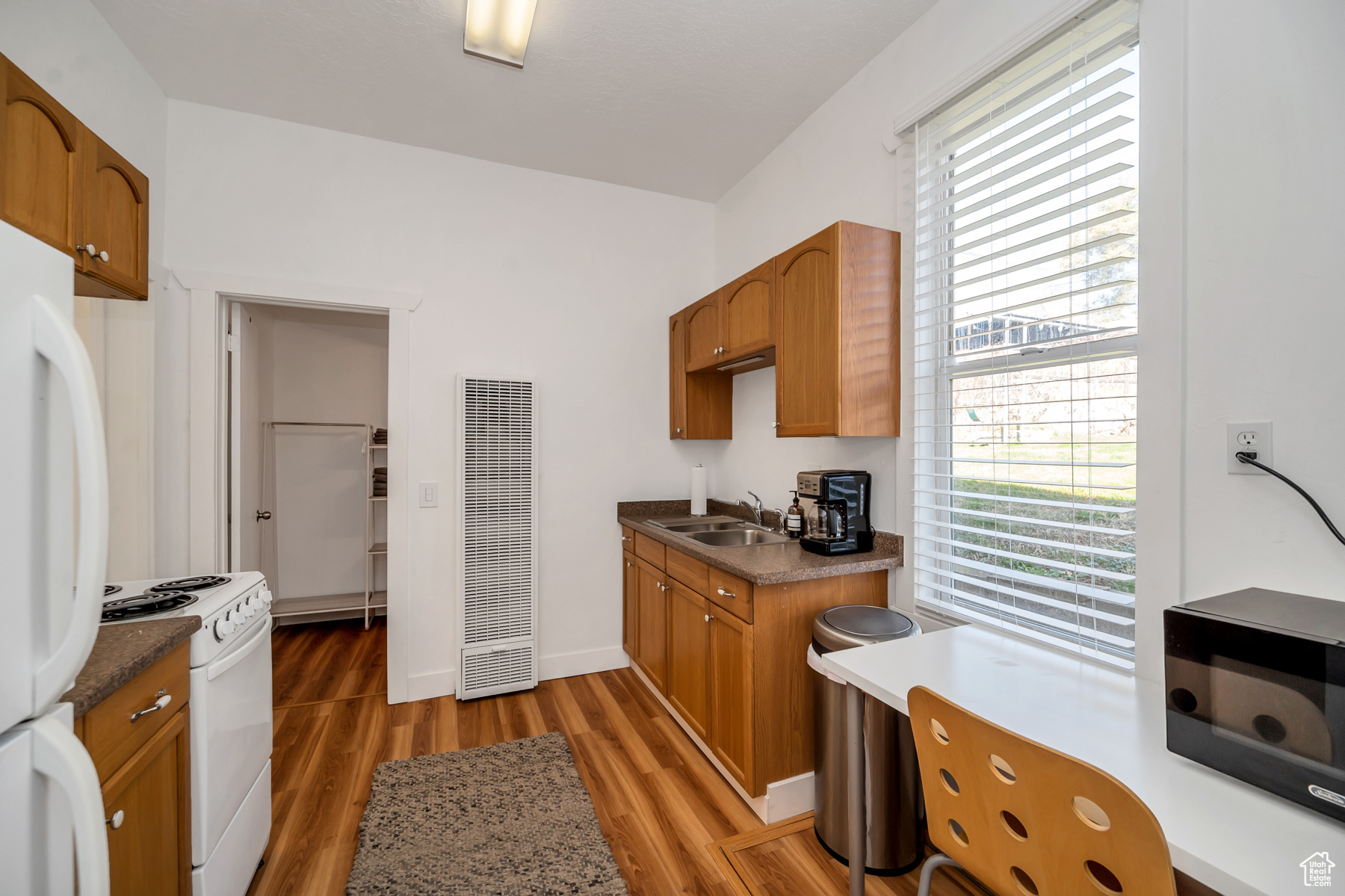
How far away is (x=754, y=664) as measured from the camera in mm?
1890

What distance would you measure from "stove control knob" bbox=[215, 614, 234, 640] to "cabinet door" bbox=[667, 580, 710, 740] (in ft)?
5.06

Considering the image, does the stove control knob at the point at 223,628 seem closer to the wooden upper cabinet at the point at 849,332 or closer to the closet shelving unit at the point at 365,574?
the wooden upper cabinet at the point at 849,332

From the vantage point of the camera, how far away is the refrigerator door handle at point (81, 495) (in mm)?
718

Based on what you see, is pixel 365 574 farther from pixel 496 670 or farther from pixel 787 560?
pixel 787 560

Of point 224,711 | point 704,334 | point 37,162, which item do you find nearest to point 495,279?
point 704,334

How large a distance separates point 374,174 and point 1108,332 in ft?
10.9

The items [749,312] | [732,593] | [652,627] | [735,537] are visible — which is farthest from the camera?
[735,537]

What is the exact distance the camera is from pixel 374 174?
9.52ft

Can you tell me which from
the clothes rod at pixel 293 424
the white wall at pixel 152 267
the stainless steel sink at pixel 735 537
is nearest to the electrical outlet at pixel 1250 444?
the stainless steel sink at pixel 735 537

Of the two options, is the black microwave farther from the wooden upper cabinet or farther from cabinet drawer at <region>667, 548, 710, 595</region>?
cabinet drawer at <region>667, 548, 710, 595</region>

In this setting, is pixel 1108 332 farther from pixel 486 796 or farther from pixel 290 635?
pixel 290 635

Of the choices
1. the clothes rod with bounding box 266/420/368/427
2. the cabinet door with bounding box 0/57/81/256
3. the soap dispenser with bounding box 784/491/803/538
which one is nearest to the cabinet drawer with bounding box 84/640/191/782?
the cabinet door with bounding box 0/57/81/256

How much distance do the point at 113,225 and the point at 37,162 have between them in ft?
1.04

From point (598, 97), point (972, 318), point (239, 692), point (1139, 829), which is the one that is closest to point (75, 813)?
point (239, 692)
